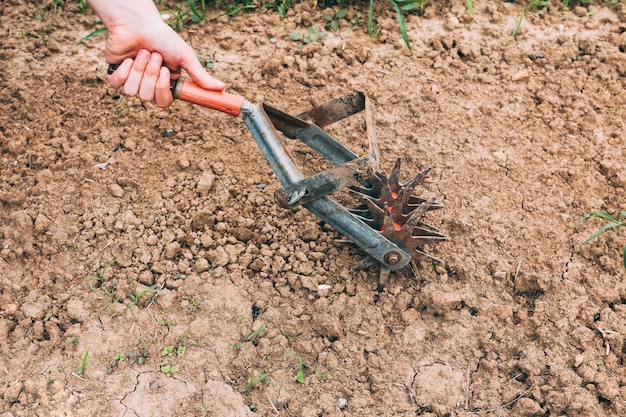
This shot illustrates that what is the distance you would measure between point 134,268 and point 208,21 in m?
1.66

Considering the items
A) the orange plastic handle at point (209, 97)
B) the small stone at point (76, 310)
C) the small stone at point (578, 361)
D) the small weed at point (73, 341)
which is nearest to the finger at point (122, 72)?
the orange plastic handle at point (209, 97)

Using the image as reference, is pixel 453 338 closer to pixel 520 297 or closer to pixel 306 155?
pixel 520 297

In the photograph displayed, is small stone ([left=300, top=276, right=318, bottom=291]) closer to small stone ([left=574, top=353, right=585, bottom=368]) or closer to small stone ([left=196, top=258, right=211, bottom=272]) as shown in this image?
small stone ([left=196, top=258, right=211, bottom=272])

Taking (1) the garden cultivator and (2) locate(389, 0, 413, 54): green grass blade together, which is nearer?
(1) the garden cultivator

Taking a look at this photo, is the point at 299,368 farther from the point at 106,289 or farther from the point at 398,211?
the point at 106,289

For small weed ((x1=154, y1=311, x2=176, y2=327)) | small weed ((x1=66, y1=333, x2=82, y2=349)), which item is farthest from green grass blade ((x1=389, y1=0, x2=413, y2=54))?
small weed ((x1=66, y1=333, x2=82, y2=349))

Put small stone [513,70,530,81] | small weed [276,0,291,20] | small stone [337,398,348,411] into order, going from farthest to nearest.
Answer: small weed [276,0,291,20] → small stone [513,70,530,81] → small stone [337,398,348,411]

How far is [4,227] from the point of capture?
109 inches

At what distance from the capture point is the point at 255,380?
238 cm

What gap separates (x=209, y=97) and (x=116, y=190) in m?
A: 0.79

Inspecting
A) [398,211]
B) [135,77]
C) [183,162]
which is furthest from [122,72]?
[398,211]

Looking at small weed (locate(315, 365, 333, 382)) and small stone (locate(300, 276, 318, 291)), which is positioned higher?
small stone (locate(300, 276, 318, 291))

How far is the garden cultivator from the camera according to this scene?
2221mm

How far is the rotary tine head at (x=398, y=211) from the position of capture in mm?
2479
